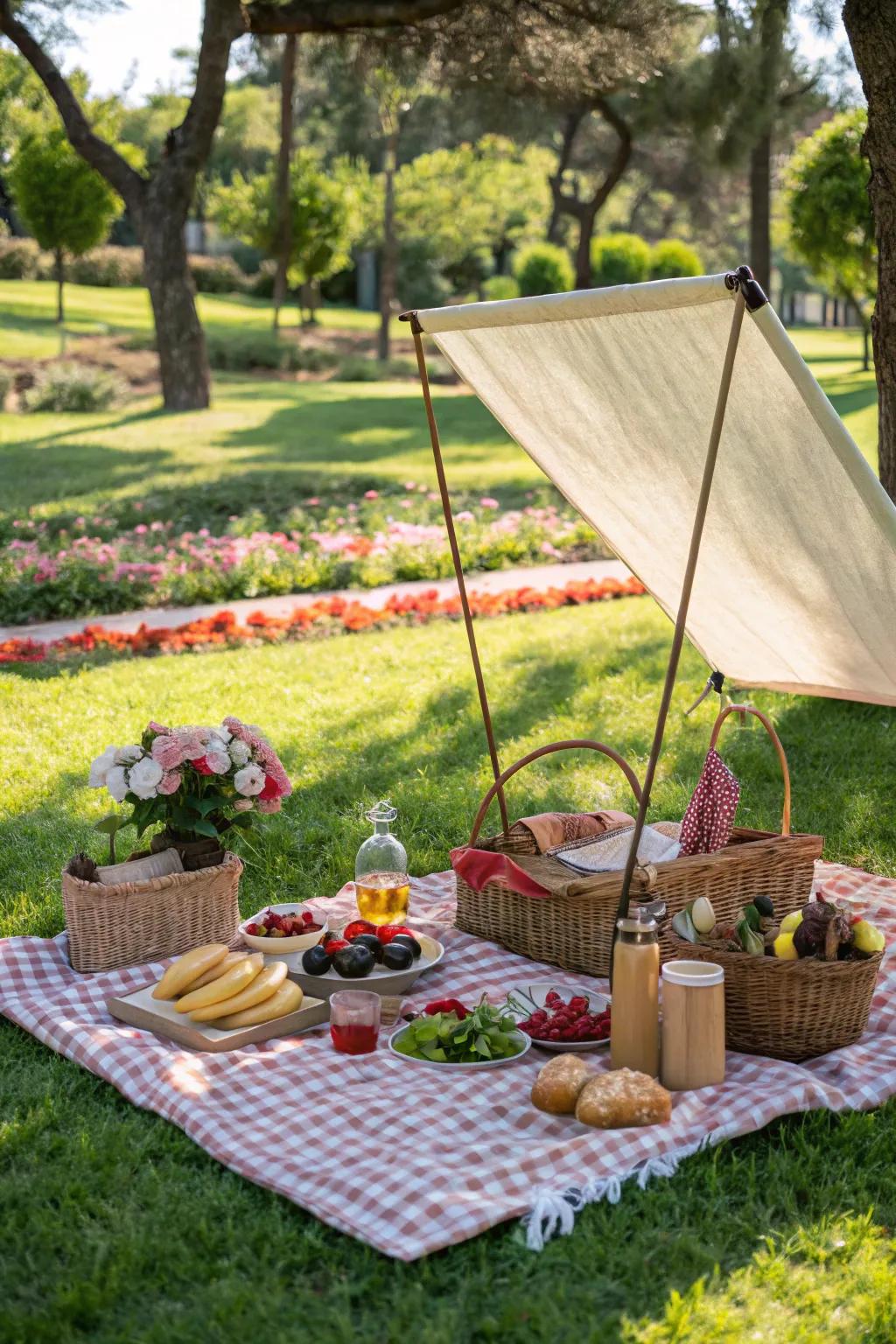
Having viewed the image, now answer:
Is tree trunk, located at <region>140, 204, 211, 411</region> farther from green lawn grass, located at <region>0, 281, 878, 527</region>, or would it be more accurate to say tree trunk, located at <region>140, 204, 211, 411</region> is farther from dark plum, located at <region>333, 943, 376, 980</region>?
dark plum, located at <region>333, 943, 376, 980</region>

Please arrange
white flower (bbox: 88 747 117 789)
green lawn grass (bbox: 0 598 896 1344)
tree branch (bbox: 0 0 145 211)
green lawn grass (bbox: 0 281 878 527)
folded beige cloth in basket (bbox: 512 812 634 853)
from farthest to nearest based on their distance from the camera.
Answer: tree branch (bbox: 0 0 145 211)
green lawn grass (bbox: 0 281 878 527)
folded beige cloth in basket (bbox: 512 812 634 853)
white flower (bbox: 88 747 117 789)
green lawn grass (bbox: 0 598 896 1344)

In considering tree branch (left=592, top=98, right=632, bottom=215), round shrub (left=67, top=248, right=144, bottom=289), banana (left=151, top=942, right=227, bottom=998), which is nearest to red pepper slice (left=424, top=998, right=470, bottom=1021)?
banana (left=151, top=942, right=227, bottom=998)

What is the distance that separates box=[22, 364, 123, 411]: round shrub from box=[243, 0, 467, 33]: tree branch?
239 inches

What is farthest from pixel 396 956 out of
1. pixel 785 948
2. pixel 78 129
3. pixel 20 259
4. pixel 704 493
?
pixel 20 259

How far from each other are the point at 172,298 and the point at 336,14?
3.67 meters

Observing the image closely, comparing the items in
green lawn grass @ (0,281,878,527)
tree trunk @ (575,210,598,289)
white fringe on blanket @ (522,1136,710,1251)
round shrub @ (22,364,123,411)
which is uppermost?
tree trunk @ (575,210,598,289)

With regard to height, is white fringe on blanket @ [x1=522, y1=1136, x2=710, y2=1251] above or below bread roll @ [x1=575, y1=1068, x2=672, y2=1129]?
below

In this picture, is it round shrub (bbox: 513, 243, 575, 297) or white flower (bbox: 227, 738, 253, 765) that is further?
round shrub (bbox: 513, 243, 575, 297)

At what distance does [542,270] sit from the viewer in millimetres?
31062

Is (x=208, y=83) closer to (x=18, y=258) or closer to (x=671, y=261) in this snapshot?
(x=671, y=261)

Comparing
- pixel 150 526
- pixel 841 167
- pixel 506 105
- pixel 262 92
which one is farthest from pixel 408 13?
pixel 262 92

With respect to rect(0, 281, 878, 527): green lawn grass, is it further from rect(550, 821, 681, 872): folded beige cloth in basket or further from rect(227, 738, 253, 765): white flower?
rect(550, 821, 681, 872): folded beige cloth in basket

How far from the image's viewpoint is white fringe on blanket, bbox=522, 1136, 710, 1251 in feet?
8.79

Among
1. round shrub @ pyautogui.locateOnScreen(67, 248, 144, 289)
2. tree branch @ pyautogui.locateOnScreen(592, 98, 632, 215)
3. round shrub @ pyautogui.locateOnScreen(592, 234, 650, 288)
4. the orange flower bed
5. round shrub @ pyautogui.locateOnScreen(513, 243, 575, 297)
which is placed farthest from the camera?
round shrub @ pyautogui.locateOnScreen(67, 248, 144, 289)
